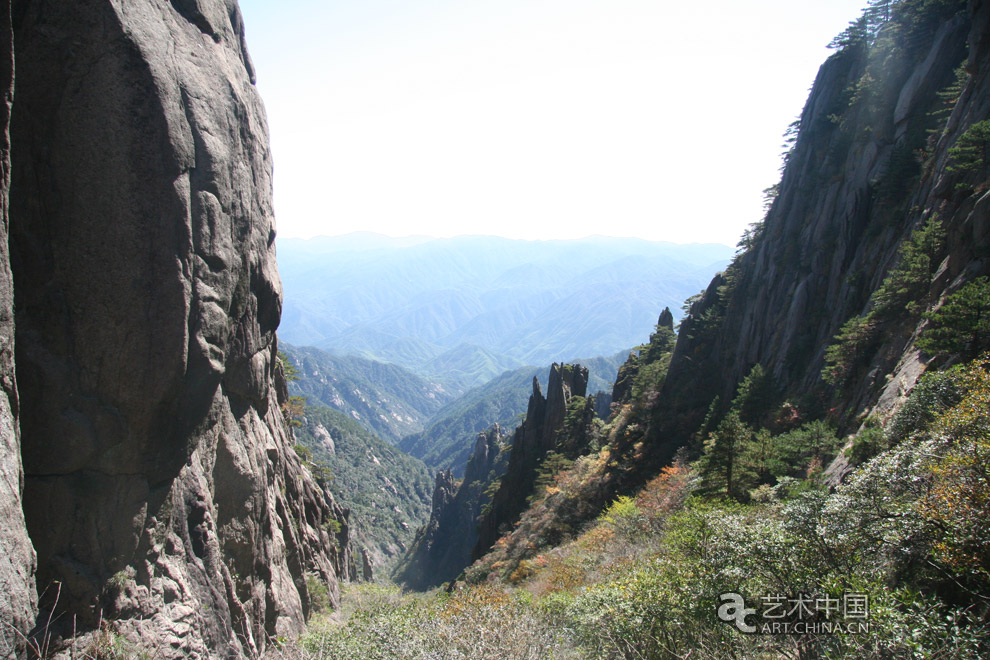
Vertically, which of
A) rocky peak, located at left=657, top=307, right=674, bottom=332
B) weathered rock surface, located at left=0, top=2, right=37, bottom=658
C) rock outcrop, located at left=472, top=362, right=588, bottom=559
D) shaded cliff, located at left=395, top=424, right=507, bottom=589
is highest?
weathered rock surface, located at left=0, top=2, right=37, bottom=658

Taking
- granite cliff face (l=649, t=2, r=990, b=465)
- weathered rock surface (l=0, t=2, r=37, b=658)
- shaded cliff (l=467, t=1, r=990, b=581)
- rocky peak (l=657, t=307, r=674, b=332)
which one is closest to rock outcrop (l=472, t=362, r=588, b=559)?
shaded cliff (l=467, t=1, r=990, b=581)

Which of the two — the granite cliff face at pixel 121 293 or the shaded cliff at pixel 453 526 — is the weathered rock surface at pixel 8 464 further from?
the shaded cliff at pixel 453 526

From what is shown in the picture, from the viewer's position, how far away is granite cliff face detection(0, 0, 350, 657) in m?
10.0

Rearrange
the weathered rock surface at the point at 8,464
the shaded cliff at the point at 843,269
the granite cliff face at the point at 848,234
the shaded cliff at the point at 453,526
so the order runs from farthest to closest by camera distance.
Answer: the shaded cliff at the point at 453,526
the granite cliff face at the point at 848,234
the shaded cliff at the point at 843,269
the weathered rock surface at the point at 8,464

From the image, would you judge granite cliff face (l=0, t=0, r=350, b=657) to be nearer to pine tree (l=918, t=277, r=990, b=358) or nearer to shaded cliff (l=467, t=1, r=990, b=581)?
shaded cliff (l=467, t=1, r=990, b=581)

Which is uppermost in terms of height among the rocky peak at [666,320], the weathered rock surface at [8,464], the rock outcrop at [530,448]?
the weathered rock surface at [8,464]

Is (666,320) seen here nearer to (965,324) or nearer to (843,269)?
(843,269)

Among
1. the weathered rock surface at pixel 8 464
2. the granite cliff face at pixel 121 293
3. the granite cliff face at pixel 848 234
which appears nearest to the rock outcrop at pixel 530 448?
the granite cliff face at pixel 848 234

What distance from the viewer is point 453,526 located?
102m

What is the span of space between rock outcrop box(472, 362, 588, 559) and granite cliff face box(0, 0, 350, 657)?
52.2m

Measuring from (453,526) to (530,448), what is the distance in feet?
137

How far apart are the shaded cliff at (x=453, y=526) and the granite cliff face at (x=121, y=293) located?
246ft

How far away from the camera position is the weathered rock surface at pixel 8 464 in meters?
8.56

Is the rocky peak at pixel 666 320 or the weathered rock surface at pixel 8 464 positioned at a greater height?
the weathered rock surface at pixel 8 464
